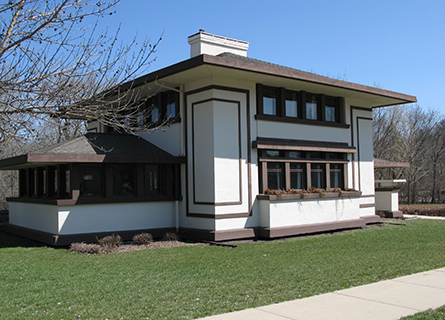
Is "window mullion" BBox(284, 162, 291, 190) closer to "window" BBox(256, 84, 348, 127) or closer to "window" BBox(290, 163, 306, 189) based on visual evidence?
"window" BBox(290, 163, 306, 189)

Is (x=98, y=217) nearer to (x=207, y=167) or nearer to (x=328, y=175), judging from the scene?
(x=207, y=167)

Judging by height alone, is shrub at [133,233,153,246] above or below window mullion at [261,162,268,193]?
below

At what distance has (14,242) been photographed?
16484 mm

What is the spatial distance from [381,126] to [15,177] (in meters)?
30.2

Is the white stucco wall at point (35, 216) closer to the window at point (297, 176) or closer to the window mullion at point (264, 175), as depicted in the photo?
the window mullion at point (264, 175)

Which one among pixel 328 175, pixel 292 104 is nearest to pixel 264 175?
pixel 292 104

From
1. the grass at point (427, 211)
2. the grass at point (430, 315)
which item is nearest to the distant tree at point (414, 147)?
the grass at point (427, 211)

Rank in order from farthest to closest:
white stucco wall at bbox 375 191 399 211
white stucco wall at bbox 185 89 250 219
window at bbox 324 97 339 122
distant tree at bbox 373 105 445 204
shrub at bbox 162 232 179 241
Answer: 1. distant tree at bbox 373 105 445 204
2. white stucco wall at bbox 375 191 399 211
3. window at bbox 324 97 339 122
4. shrub at bbox 162 232 179 241
5. white stucco wall at bbox 185 89 250 219

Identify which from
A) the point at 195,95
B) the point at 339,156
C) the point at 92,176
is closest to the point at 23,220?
the point at 92,176

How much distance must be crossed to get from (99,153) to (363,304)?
1069cm

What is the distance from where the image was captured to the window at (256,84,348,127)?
57.5 ft

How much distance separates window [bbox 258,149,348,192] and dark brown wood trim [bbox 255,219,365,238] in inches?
56.6

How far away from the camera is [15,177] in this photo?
33188mm

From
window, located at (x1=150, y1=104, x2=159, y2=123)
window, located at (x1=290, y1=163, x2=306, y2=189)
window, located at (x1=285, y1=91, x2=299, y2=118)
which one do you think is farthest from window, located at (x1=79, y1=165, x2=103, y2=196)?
window, located at (x1=285, y1=91, x2=299, y2=118)
